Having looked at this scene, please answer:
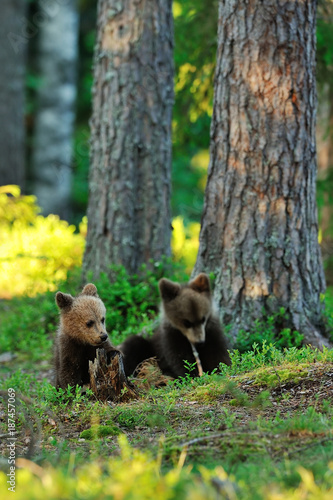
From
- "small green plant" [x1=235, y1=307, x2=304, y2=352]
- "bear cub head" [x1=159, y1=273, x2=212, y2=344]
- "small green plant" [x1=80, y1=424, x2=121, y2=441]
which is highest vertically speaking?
"bear cub head" [x1=159, y1=273, x2=212, y2=344]

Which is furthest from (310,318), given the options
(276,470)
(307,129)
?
(276,470)

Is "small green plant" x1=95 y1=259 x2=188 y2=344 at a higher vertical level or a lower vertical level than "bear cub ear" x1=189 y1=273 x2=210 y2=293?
lower

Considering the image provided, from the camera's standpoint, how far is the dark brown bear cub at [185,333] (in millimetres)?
6531

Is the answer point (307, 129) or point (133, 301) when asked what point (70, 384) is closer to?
point (133, 301)

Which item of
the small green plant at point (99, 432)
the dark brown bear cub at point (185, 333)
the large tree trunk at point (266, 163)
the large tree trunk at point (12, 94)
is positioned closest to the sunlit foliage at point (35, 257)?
the large tree trunk at point (12, 94)

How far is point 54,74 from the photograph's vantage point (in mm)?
19016

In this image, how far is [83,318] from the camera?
19.0 feet

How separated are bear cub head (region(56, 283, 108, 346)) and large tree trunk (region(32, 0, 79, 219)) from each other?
12.8 meters

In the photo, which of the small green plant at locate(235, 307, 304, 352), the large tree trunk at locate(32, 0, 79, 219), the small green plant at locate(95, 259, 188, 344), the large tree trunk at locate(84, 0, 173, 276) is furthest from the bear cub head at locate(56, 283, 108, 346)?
the large tree trunk at locate(32, 0, 79, 219)

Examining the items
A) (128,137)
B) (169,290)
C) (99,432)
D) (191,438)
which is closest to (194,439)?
(191,438)

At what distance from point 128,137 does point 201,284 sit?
3.44 metres

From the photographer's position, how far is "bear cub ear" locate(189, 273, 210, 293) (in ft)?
21.8

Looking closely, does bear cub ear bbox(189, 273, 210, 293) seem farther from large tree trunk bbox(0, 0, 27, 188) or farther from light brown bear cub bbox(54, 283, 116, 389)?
large tree trunk bbox(0, 0, 27, 188)

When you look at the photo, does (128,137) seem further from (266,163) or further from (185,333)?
(185,333)
